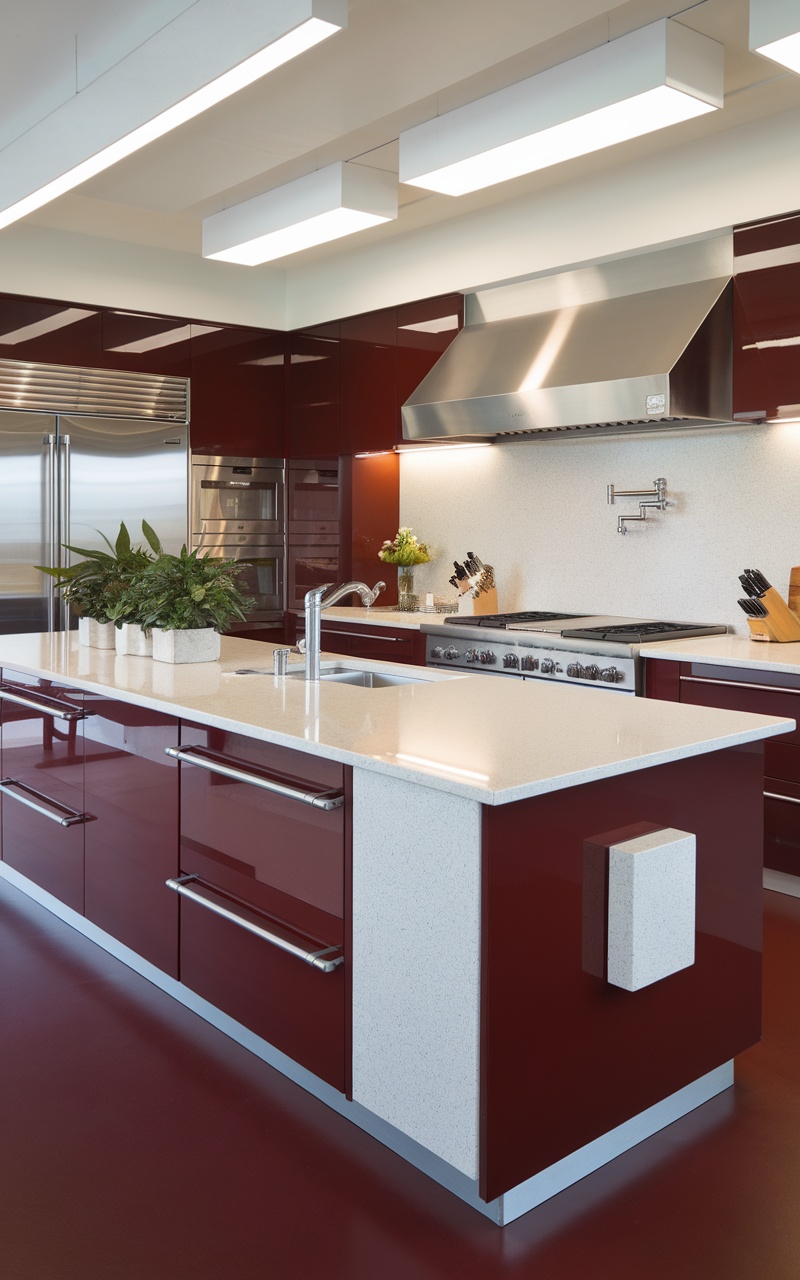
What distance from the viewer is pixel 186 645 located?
3.39 m

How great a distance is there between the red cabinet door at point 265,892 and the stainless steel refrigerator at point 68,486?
335 centimetres

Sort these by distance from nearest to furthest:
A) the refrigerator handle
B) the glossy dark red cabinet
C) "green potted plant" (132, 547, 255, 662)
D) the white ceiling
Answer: the glossy dark red cabinet, the white ceiling, "green potted plant" (132, 547, 255, 662), the refrigerator handle

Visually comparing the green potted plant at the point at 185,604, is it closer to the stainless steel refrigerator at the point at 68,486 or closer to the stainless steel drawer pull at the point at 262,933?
the stainless steel drawer pull at the point at 262,933

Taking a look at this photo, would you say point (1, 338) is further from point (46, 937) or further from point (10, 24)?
point (46, 937)

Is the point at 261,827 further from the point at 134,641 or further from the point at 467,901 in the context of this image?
the point at 134,641

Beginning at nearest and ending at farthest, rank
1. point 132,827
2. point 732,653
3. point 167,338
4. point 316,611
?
point 132,827 → point 316,611 → point 732,653 → point 167,338

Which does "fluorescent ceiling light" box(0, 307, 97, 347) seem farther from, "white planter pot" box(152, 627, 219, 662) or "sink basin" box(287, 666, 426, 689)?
"sink basin" box(287, 666, 426, 689)

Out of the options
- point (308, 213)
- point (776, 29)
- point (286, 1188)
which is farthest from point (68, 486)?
point (286, 1188)

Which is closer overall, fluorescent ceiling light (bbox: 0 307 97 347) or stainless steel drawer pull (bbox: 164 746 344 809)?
stainless steel drawer pull (bbox: 164 746 344 809)

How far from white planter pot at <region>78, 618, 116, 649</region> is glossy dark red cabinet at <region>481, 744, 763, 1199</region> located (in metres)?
2.23

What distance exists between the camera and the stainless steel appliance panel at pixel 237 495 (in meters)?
6.32

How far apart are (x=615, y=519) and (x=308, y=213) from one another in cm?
200

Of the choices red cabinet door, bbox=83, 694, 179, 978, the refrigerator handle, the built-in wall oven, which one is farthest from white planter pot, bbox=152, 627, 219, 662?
the built-in wall oven

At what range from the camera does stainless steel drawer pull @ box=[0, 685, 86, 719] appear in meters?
3.23
